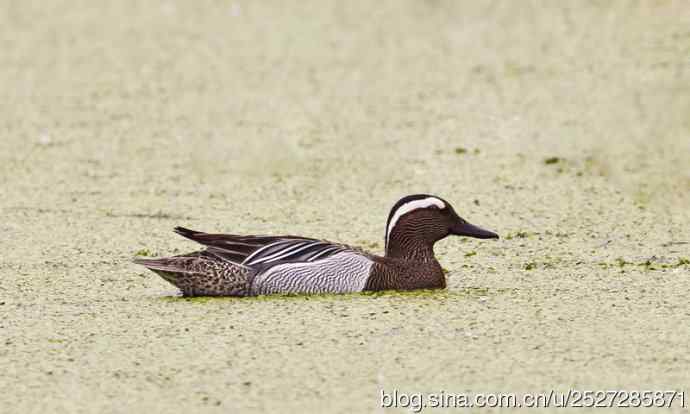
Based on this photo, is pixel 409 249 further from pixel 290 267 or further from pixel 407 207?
pixel 290 267

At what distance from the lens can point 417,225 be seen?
18.6ft

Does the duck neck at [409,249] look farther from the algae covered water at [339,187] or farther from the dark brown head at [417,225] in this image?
the algae covered water at [339,187]

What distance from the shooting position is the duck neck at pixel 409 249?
5.61 metres

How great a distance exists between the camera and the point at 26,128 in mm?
9195

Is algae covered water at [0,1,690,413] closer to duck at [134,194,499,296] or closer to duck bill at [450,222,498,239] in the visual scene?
duck at [134,194,499,296]

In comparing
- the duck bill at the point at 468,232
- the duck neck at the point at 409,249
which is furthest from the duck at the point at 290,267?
the duck bill at the point at 468,232

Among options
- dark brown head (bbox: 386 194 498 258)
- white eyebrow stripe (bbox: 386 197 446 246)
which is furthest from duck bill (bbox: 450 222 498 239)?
white eyebrow stripe (bbox: 386 197 446 246)

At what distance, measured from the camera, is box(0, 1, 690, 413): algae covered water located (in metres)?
4.66

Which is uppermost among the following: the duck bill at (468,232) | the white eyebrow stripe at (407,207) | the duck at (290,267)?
the white eyebrow stripe at (407,207)

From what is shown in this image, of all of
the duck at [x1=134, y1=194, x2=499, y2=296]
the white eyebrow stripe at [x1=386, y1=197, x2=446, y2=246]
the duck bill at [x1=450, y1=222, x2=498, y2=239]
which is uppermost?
the white eyebrow stripe at [x1=386, y1=197, x2=446, y2=246]

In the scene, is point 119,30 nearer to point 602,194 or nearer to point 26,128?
point 26,128

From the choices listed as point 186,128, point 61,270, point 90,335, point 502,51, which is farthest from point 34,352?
point 502,51

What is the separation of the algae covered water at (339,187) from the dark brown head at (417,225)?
8.6 inches

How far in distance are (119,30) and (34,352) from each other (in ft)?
22.8
